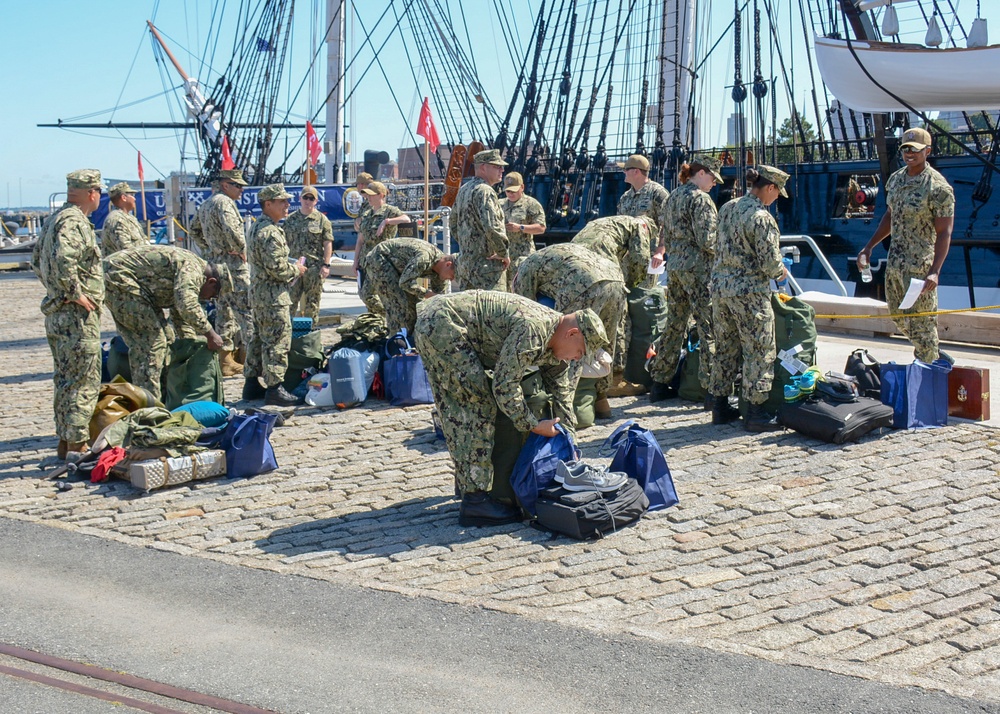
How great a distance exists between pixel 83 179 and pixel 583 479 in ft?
13.9

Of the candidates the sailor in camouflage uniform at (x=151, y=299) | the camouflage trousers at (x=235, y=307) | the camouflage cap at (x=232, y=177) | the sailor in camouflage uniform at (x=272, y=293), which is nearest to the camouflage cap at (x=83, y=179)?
the sailor in camouflage uniform at (x=151, y=299)

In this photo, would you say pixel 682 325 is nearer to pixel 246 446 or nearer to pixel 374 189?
pixel 246 446

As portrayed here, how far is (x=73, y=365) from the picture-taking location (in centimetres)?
739

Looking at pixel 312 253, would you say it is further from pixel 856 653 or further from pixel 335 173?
pixel 335 173

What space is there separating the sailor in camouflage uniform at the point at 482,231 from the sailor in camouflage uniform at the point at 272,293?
1.61m

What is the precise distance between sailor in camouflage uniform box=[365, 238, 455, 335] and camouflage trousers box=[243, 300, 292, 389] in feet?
2.81

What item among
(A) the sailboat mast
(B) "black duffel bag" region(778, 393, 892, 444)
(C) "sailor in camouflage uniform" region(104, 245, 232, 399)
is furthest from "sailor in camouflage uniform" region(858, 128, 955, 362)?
(A) the sailboat mast

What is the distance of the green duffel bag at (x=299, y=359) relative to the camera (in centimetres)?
967

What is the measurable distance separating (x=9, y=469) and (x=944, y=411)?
6.76 m

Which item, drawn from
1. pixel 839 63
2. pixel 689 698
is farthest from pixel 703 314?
pixel 839 63

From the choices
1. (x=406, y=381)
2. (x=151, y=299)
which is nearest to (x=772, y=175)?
(x=406, y=381)

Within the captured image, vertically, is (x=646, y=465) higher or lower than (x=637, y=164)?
lower

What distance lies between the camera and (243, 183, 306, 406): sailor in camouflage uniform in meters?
9.20

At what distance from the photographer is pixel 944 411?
7.89 metres
